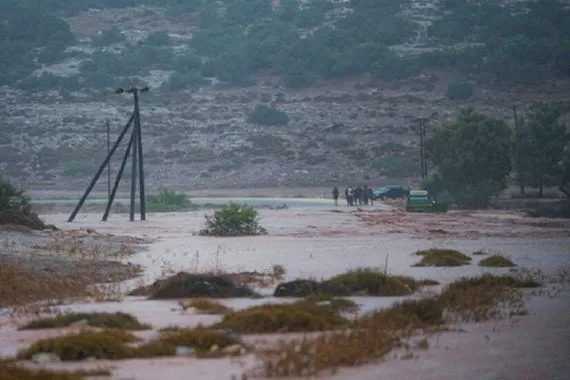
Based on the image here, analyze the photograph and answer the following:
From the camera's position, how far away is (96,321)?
19.3m

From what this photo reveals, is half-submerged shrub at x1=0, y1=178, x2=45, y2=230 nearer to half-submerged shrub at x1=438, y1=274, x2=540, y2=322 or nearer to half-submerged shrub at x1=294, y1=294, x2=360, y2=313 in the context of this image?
half-submerged shrub at x1=438, y1=274, x2=540, y2=322

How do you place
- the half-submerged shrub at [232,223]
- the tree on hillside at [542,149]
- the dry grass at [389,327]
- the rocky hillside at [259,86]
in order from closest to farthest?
the dry grass at [389,327] → the half-submerged shrub at [232,223] → the tree on hillside at [542,149] → the rocky hillside at [259,86]

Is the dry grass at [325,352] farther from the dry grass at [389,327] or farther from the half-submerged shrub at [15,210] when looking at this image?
the half-submerged shrub at [15,210]

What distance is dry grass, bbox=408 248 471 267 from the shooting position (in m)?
32.7

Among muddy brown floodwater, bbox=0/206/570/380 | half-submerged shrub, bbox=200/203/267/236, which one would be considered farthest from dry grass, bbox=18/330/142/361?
half-submerged shrub, bbox=200/203/267/236

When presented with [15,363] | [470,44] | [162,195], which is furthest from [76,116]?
[15,363]

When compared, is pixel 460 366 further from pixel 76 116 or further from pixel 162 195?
pixel 76 116

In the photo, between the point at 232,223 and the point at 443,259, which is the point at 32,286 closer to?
the point at 443,259

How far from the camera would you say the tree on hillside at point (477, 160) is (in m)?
78.4

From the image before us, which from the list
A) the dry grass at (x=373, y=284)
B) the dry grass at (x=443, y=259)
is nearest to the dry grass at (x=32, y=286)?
the dry grass at (x=373, y=284)

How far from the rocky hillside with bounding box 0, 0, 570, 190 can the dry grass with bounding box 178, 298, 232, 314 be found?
81882 mm

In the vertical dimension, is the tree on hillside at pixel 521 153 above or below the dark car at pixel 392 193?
above

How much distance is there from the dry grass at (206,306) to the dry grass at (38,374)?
6.05 metres

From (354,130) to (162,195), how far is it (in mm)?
34566
